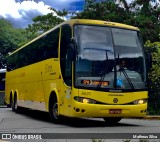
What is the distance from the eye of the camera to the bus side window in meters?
13.4

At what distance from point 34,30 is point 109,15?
464 inches

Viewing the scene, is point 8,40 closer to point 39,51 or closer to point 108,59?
point 39,51

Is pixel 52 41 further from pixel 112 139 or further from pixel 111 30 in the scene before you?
pixel 112 139

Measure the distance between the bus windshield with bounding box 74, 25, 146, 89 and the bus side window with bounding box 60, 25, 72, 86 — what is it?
42 cm

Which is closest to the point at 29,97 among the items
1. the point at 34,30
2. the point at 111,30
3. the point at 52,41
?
the point at 52,41

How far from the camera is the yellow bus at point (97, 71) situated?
12.9m

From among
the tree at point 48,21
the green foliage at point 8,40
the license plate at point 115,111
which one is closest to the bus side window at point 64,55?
the license plate at point 115,111

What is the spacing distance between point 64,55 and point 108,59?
1.58 m

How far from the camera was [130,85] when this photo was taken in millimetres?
13359

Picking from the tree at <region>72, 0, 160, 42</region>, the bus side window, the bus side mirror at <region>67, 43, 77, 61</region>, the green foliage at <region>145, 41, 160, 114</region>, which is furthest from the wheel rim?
the tree at <region>72, 0, 160, 42</region>

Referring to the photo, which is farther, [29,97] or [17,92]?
[17,92]

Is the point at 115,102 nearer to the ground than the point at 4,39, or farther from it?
nearer to the ground

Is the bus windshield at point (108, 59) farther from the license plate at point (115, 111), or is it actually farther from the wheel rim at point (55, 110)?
the wheel rim at point (55, 110)

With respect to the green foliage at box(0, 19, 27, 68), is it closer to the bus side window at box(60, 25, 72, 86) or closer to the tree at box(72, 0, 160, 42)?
the tree at box(72, 0, 160, 42)
